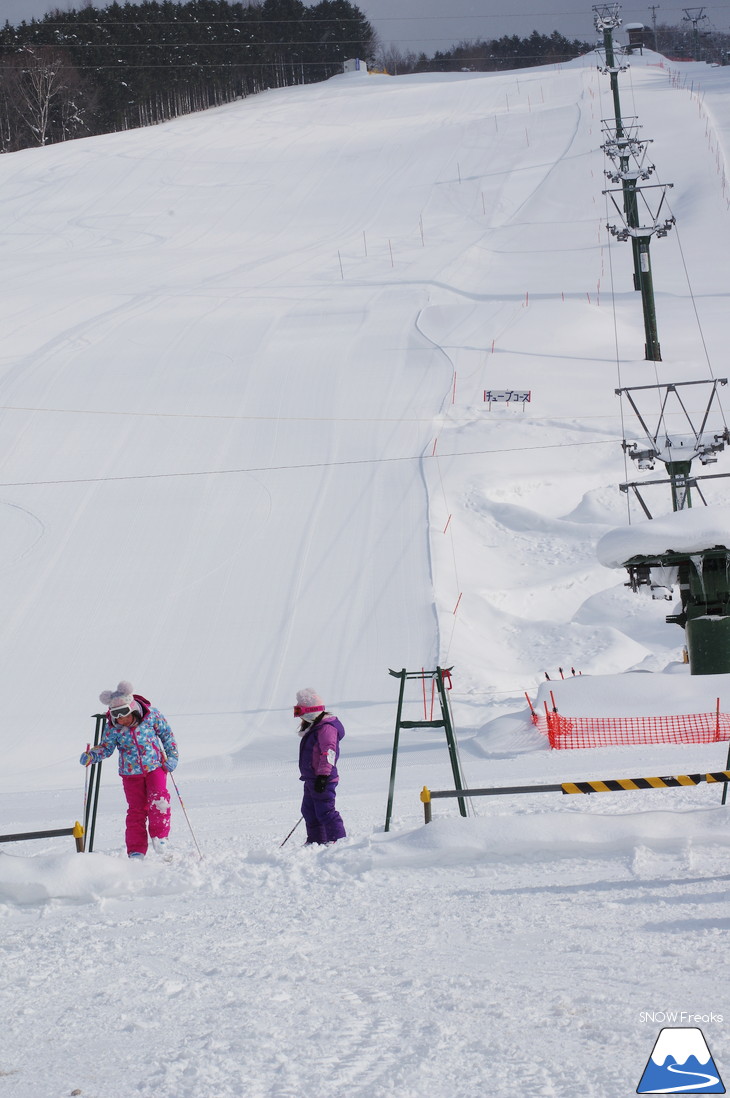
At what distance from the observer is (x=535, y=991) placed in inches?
176

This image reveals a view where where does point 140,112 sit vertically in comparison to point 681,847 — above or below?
above

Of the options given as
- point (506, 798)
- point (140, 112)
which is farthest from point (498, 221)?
point (140, 112)

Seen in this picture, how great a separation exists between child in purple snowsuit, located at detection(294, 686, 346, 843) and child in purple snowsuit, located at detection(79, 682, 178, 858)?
2.93 ft

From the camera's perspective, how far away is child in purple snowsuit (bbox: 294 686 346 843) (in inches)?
288

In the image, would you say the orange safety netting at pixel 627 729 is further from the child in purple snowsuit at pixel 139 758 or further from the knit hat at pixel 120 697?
the knit hat at pixel 120 697

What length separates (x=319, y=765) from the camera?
731cm

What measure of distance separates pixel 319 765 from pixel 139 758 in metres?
1.21

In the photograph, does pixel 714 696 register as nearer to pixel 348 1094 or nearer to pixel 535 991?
pixel 535 991

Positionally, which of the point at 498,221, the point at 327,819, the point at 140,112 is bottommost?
the point at 327,819

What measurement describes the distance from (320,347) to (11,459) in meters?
9.07

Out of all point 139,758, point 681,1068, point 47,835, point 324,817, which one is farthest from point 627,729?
point 681,1068

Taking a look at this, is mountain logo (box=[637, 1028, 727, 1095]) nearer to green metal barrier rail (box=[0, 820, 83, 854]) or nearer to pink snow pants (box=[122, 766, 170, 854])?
green metal barrier rail (box=[0, 820, 83, 854])

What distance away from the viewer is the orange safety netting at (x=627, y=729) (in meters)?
12.4

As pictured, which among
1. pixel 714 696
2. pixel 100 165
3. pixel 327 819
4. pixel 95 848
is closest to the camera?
pixel 327 819
